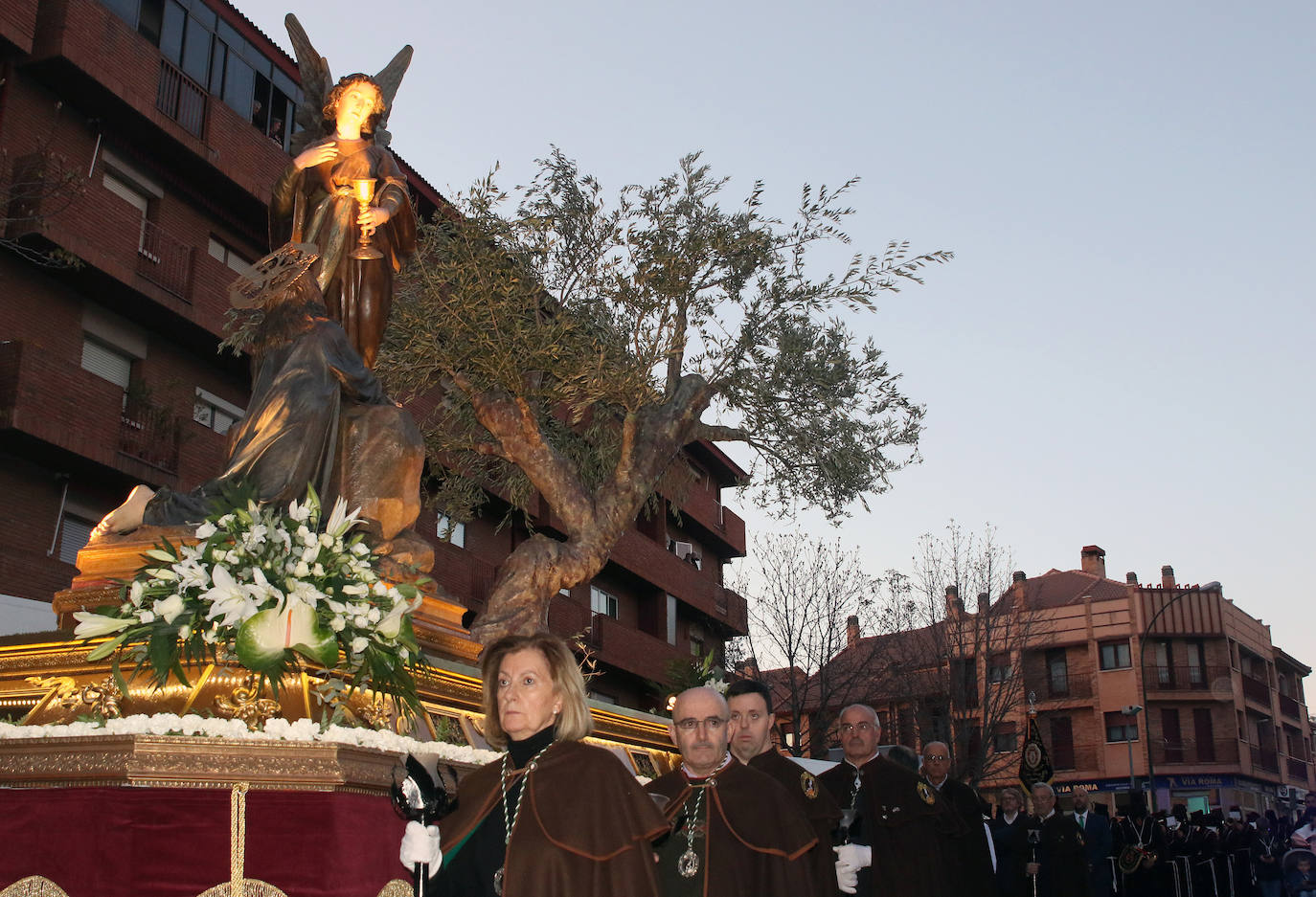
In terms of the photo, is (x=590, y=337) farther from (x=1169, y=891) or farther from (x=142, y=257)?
(x=1169, y=891)

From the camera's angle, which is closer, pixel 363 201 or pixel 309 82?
pixel 363 201

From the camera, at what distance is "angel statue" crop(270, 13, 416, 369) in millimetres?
9070

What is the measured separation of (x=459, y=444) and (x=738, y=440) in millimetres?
3703

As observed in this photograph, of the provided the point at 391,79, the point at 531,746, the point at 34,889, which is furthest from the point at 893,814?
the point at 391,79

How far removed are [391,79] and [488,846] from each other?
24.2ft

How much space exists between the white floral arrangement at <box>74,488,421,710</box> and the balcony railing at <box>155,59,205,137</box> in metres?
17.6

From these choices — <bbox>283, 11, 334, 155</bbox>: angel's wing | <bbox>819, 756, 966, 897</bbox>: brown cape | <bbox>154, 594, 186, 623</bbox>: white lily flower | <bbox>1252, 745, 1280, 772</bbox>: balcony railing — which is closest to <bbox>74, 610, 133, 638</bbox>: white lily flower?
<bbox>154, 594, 186, 623</bbox>: white lily flower

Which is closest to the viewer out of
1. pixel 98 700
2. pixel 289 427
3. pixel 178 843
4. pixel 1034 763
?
pixel 178 843

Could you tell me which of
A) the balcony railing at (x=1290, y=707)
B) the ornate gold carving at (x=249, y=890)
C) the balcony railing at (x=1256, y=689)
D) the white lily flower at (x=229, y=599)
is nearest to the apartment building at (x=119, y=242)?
the white lily flower at (x=229, y=599)

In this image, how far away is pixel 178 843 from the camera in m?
5.50

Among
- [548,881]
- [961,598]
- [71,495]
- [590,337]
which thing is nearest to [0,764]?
[548,881]

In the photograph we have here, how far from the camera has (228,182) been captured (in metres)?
22.7

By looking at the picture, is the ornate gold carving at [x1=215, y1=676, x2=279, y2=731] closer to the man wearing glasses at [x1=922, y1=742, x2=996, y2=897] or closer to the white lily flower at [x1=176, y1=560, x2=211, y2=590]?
the white lily flower at [x1=176, y1=560, x2=211, y2=590]

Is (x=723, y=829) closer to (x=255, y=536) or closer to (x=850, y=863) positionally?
(x=850, y=863)
